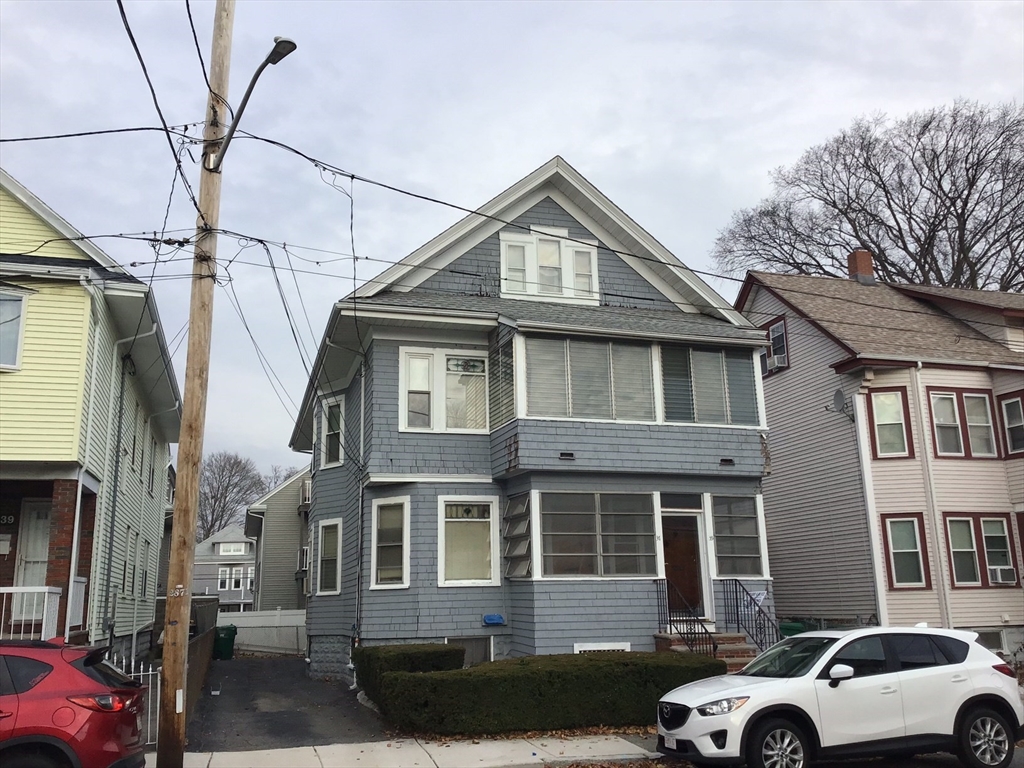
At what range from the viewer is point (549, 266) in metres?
19.5

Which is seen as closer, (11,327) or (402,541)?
(11,327)

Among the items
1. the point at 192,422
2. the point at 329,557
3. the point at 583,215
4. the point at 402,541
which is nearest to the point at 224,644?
the point at 329,557

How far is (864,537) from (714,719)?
12.8 metres

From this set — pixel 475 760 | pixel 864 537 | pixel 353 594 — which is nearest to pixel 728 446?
pixel 864 537

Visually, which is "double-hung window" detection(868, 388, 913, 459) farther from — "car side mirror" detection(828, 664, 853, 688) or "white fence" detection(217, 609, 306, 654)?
"white fence" detection(217, 609, 306, 654)

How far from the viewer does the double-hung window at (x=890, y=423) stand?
20984mm

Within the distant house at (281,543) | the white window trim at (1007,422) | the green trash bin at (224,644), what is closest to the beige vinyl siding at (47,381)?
the green trash bin at (224,644)

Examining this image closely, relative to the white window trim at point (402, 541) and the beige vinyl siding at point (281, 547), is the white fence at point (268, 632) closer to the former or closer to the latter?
the beige vinyl siding at point (281, 547)

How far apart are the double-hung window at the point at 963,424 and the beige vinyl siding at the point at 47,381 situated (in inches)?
710

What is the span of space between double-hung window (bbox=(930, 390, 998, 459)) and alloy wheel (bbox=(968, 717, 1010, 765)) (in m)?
11.6

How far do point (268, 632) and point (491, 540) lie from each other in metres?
14.7

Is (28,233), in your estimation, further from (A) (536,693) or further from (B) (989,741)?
(B) (989,741)

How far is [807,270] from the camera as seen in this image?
39.2m

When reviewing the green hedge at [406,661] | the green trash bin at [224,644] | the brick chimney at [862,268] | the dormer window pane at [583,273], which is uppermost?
the brick chimney at [862,268]
